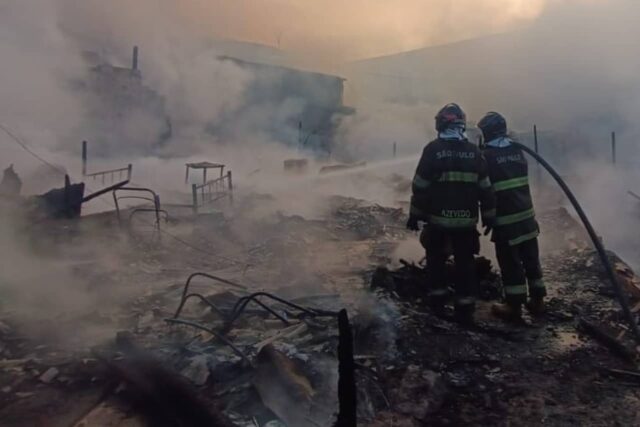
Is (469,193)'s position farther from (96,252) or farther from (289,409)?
(96,252)

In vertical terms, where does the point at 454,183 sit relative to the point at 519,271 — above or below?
above

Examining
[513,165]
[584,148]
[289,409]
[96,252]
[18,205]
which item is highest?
[584,148]

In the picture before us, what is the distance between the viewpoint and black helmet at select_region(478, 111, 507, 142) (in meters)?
4.34

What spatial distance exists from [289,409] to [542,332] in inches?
87.5

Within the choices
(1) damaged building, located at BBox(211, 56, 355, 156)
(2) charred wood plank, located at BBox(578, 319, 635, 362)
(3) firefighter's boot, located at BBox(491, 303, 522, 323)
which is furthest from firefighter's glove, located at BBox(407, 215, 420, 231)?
(1) damaged building, located at BBox(211, 56, 355, 156)

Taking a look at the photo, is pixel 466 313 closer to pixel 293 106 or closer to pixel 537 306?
pixel 537 306

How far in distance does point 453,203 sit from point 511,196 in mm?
579

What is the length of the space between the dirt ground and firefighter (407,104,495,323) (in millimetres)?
291

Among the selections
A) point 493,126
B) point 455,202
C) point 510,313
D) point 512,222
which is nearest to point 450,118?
point 493,126

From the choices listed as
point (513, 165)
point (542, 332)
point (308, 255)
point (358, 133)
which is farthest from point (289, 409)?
point (358, 133)

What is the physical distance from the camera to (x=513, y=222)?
423 cm

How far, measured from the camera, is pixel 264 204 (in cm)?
1021

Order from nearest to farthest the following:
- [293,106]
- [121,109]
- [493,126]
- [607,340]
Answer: [607,340] < [493,126] < [121,109] < [293,106]

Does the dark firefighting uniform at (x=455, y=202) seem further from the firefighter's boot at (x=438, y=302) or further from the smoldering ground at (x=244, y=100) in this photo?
the smoldering ground at (x=244, y=100)
